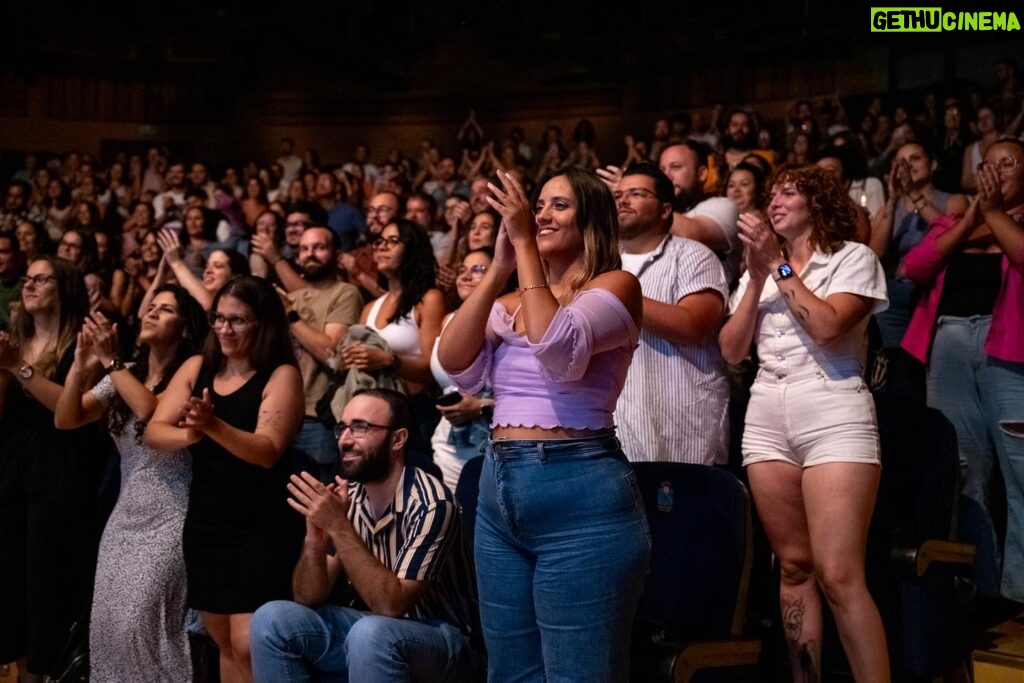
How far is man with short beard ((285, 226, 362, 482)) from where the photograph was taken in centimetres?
393

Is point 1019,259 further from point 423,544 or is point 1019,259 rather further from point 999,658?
point 423,544

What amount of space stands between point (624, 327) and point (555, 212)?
0.91ft

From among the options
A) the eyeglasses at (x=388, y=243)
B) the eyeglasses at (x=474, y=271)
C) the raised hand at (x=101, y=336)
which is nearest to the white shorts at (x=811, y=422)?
the eyeglasses at (x=474, y=271)

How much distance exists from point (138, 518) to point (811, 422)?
199 centimetres

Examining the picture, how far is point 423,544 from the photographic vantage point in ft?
9.40

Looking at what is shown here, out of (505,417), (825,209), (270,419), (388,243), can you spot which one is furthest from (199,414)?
(825,209)

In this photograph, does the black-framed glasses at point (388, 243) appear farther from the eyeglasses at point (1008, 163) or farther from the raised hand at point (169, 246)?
the eyeglasses at point (1008, 163)

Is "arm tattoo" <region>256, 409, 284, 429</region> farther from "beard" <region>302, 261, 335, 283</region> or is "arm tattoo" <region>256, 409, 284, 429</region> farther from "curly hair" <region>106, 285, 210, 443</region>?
"beard" <region>302, 261, 335, 283</region>

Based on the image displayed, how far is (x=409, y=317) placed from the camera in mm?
3980

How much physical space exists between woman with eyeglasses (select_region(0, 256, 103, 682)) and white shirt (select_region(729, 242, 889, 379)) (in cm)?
231

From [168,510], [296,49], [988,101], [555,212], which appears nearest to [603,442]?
[555,212]

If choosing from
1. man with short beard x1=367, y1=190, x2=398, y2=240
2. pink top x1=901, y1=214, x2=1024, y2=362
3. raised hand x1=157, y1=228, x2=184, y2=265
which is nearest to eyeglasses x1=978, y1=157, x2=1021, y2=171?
pink top x1=901, y1=214, x2=1024, y2=362

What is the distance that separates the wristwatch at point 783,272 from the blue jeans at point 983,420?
3.48 ft

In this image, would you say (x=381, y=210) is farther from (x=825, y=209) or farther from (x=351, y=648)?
(x=351, y=648)
